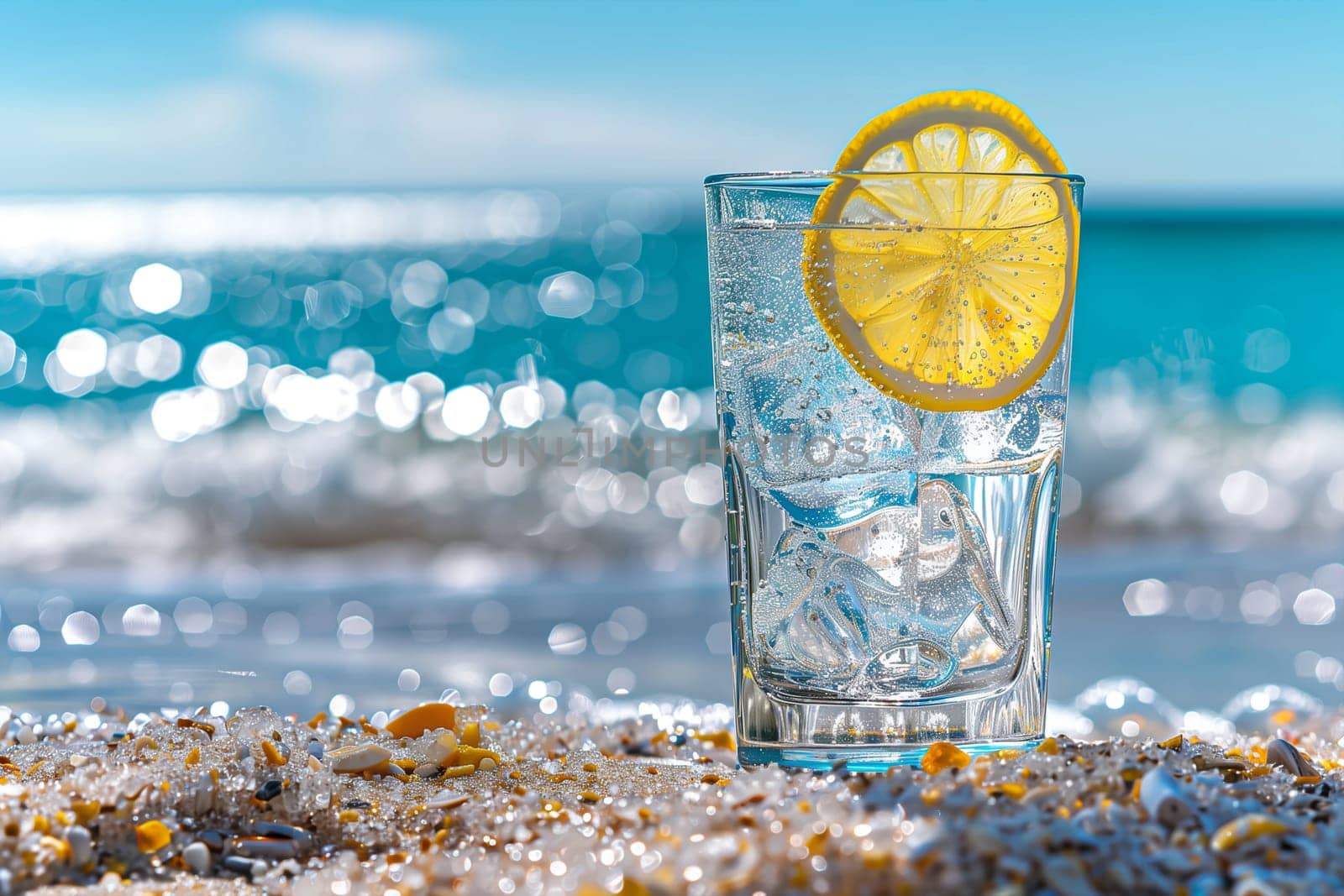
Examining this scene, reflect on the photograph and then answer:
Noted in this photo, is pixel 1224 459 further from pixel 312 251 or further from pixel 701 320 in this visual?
pixel 312 251

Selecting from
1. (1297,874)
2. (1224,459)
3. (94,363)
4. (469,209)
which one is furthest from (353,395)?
(469,209)

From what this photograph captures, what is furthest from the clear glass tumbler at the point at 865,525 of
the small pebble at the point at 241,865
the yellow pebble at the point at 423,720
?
the small pebble at the point at 241,865

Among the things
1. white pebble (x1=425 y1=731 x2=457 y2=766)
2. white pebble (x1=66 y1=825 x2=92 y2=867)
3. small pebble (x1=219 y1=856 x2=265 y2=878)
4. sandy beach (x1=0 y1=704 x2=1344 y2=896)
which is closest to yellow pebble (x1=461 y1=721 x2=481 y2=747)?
sandy beach (x1=0 y1=704 x2=1344 y2=896)

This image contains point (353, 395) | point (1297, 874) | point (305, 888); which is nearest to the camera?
point (1297, 874)

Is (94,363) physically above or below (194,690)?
above

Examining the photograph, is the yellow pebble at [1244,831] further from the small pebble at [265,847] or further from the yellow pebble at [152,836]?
the yellow pebble at [152,836]

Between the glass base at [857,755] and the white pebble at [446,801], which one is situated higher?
the glass base at [857,755]

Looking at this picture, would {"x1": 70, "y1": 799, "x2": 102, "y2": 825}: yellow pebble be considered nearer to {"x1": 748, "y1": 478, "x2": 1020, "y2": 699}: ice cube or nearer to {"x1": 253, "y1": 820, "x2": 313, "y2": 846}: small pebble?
{"x1": 253, "y1": 820, "x2": 313, "y2": 846}: small pebble
